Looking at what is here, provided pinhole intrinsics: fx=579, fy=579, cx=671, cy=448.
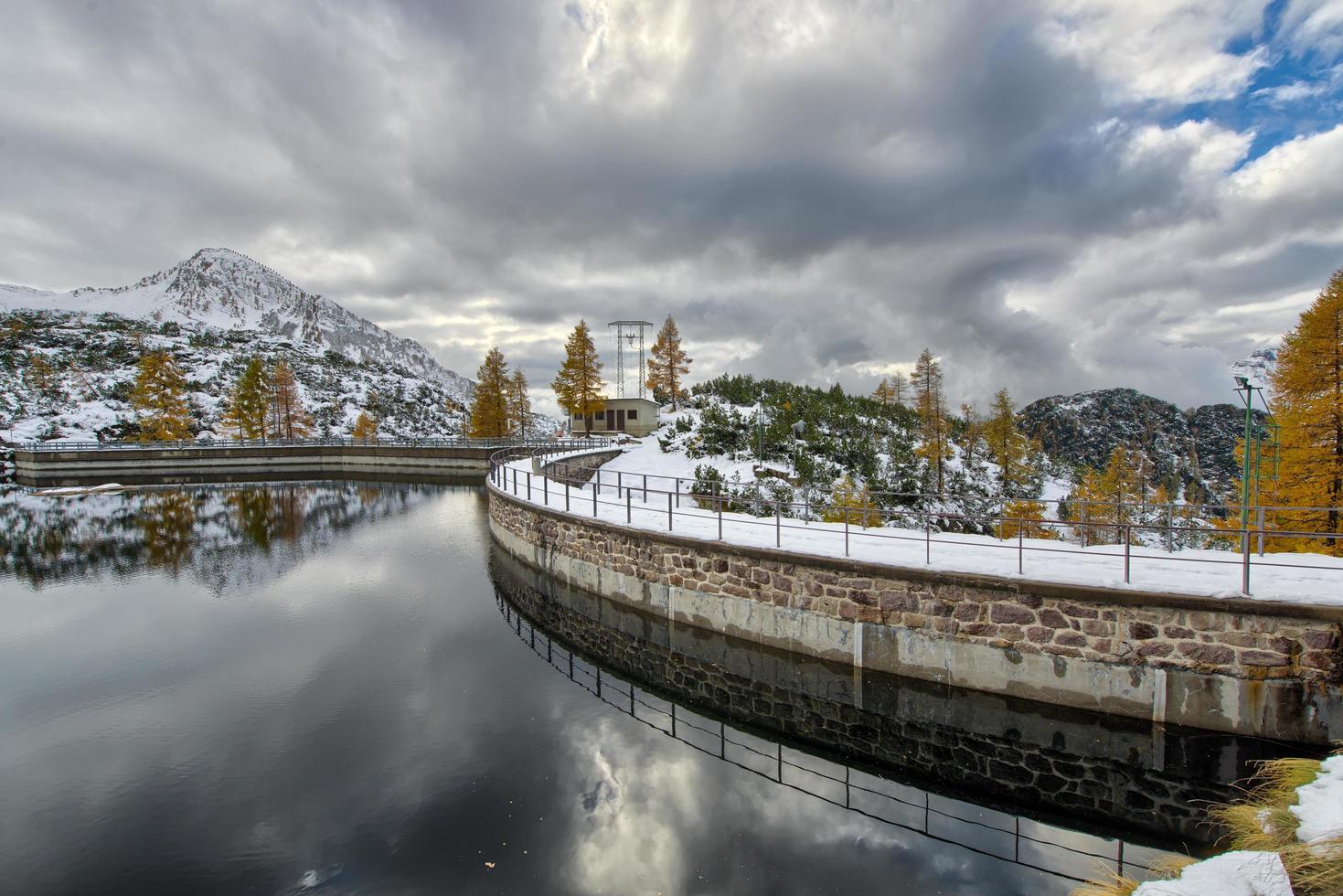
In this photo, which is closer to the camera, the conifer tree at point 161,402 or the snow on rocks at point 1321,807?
the snow on rocks at point 1321,807

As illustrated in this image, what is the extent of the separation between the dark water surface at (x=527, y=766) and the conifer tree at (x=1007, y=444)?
143ft

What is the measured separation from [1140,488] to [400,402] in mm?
135857

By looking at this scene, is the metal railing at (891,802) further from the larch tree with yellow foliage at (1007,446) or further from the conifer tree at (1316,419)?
the larch tree with yellow foliage at (1007,446)

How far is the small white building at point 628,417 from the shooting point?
2258 inches

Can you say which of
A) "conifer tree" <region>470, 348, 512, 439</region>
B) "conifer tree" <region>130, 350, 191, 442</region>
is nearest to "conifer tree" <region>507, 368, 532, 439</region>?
"conifer tree" <region>470, 348, 512, 439</region>

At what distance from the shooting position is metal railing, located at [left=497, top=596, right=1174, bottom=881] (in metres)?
7.07

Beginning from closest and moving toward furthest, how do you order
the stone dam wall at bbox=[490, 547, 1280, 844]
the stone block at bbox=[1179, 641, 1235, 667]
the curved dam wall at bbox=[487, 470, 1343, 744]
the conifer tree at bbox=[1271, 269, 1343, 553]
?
the stone dam wall at bbox=[490, 547, 1280, 844], the curved dam wall at bbox=[487, 470, 1343, 744], the stone block at bbox=[1179, 641, 1235, 667], the conifer tree at bbox=[1271, 269, 1343, 553]

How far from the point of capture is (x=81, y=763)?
902 centimetres

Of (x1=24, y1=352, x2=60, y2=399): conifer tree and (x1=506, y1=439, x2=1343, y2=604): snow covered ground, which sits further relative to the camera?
(x1=24, y1=352, x2=60, y2=399): conifer tree

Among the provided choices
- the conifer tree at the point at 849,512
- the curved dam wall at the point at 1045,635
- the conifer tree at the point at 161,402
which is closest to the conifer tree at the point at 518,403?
the conifer tree at the point at 161,402

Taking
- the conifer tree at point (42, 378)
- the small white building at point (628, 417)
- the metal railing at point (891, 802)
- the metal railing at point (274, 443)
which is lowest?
the metal railing at point (891, 802)

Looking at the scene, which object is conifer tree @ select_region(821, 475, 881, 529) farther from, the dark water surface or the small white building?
the small white building

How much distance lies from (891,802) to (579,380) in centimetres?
5394

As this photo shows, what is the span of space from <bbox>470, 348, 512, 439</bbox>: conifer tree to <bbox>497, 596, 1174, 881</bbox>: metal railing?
60103mm
